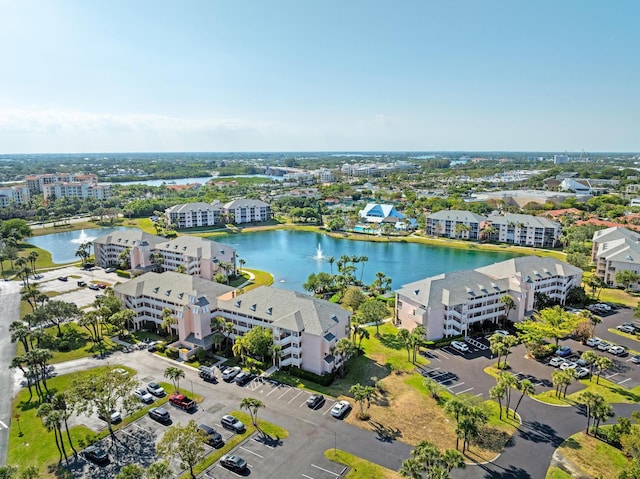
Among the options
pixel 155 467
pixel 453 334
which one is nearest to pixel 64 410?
pixel 155 467

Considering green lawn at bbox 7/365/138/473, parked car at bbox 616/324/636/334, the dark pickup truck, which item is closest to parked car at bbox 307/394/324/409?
the dark pickup truck

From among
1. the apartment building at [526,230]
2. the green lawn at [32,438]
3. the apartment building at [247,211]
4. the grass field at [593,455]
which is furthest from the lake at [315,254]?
the grass field at [593,455]

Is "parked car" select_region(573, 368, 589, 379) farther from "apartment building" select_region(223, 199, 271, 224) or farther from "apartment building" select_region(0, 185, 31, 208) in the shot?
"apartment building" select_region(0, 185, 31, 208)

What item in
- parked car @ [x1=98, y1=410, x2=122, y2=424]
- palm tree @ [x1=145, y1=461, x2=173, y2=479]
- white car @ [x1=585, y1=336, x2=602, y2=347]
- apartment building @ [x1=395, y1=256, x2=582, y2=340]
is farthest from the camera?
apartment building @ [x1=395, y1=256, x2=582, y2=340]

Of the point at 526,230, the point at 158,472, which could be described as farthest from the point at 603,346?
the point at 526,230

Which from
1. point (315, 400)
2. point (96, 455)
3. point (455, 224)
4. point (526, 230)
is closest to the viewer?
point (96, 455)

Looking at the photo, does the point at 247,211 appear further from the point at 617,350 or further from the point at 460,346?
the point at 617,350

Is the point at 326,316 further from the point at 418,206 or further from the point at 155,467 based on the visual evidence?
the point at 418,206
